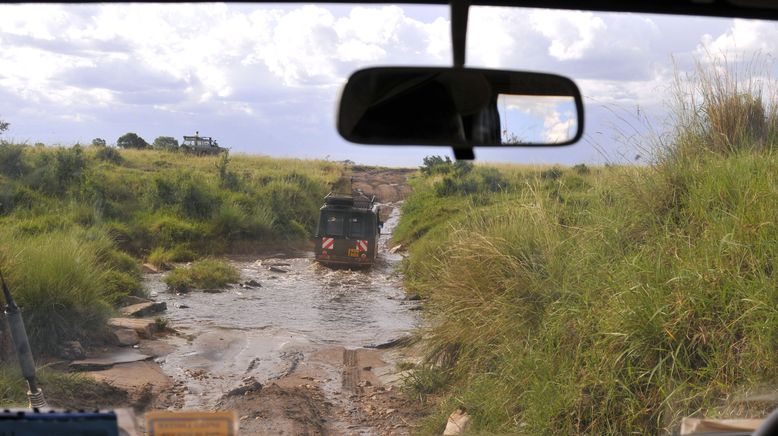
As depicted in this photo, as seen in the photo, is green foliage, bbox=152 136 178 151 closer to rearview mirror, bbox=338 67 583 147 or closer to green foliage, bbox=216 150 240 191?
green foliage, bbox=216 150 240 191

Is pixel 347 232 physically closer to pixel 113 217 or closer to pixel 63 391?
pixel 113 217

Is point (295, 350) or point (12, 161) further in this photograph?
point (12, 161)

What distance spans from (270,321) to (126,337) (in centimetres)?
357

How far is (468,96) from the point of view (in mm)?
A: 2926

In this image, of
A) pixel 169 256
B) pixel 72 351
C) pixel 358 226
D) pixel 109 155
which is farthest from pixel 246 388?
pixel 109 155

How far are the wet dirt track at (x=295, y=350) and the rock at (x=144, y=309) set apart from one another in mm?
262

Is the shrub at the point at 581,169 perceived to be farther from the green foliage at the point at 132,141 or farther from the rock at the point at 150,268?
the green foliage at the point at 132,141

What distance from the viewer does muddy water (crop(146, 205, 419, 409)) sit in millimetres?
10492

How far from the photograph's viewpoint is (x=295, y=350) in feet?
40.4

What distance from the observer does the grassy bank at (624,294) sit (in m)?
5.77

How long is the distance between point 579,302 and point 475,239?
2468 millimetres

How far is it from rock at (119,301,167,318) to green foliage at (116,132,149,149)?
21.2 metres

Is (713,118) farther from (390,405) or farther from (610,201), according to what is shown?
(390,405)

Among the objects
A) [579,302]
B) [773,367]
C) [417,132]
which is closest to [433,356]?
[579,302]
